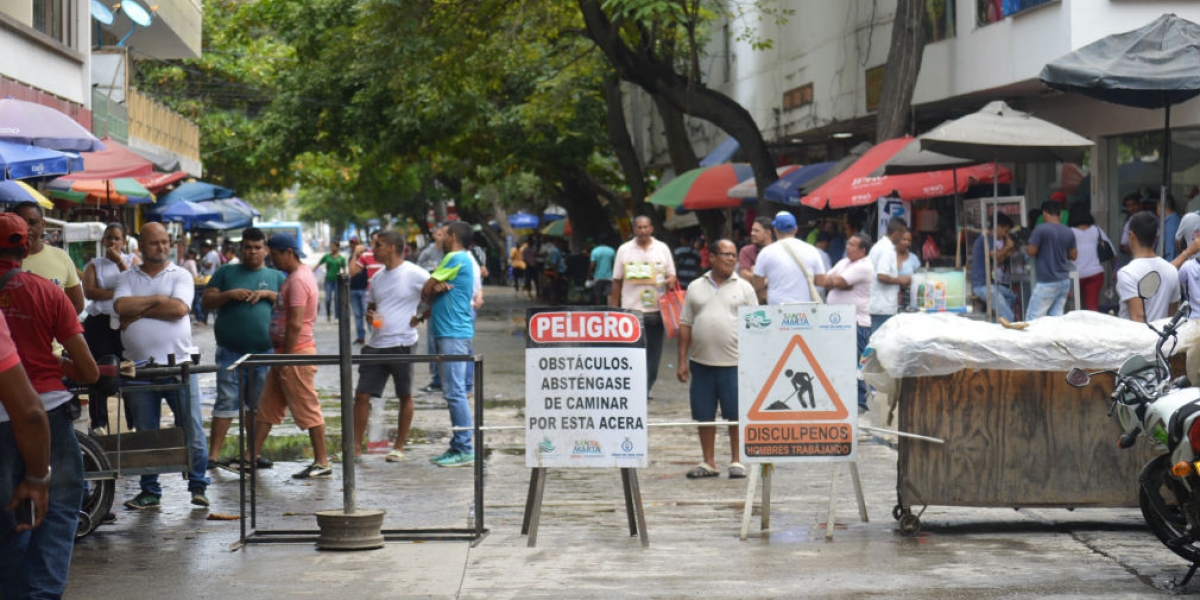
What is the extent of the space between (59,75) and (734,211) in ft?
48.1

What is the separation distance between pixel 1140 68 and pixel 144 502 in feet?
32.9

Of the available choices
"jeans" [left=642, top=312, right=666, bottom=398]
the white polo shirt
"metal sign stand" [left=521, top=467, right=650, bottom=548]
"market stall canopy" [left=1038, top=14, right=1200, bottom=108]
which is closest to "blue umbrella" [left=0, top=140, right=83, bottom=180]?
the white polo shirt

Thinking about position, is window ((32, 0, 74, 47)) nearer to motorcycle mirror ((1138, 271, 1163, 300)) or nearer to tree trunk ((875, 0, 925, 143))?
tree trunk ((875, 0, 925, 143))

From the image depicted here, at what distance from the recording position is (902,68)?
1870cm

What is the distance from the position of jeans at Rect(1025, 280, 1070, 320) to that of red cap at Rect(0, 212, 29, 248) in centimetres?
1218

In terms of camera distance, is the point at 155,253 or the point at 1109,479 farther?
the point at 155,253

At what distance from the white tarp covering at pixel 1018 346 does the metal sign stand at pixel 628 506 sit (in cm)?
152

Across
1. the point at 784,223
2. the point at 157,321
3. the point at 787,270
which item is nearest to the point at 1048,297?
the point at 784,223

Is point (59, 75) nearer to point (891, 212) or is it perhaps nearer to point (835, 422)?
point (891, 212)

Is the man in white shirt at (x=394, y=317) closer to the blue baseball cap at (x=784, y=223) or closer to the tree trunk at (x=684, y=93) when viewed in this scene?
the blue baseball cap at (x=784, y=223)

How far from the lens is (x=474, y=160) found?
123ft

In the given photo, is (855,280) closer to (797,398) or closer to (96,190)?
(797,398)

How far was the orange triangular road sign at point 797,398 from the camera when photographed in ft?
28.5

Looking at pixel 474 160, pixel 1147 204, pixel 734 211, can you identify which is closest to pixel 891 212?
pixel 1147 204
